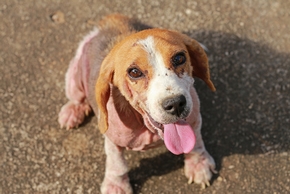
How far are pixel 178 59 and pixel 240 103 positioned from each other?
1.85 metres

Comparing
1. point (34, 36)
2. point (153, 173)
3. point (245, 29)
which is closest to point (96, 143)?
point (153, 173)

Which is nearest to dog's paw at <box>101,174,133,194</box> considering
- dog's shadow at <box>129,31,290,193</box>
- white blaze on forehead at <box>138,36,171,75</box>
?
dog's shadow at <box>129,31,290,193</box>

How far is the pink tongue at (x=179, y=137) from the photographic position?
4.22m

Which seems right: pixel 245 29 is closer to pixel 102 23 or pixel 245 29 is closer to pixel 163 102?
pixel 102 23

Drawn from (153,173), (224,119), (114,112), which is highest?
(114,112)

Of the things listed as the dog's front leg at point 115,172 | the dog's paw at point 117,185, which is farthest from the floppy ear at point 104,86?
the dog's paw at point 117,185

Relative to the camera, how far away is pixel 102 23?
16.7ft

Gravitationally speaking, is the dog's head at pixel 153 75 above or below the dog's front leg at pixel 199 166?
above

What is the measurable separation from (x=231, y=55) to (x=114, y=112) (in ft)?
7.03

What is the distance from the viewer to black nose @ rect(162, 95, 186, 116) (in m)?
3.81

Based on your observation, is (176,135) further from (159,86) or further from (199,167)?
(199,167)

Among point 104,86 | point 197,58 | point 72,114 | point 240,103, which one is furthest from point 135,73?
point 240,103

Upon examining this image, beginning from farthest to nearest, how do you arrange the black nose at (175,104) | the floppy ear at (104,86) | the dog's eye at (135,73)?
the floppy ear at (104,86) → the dog's eye at (135,73) → the black nose at (175,104)

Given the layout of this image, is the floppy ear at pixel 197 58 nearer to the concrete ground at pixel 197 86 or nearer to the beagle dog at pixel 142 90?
the beagle dog at pixel 142 90
